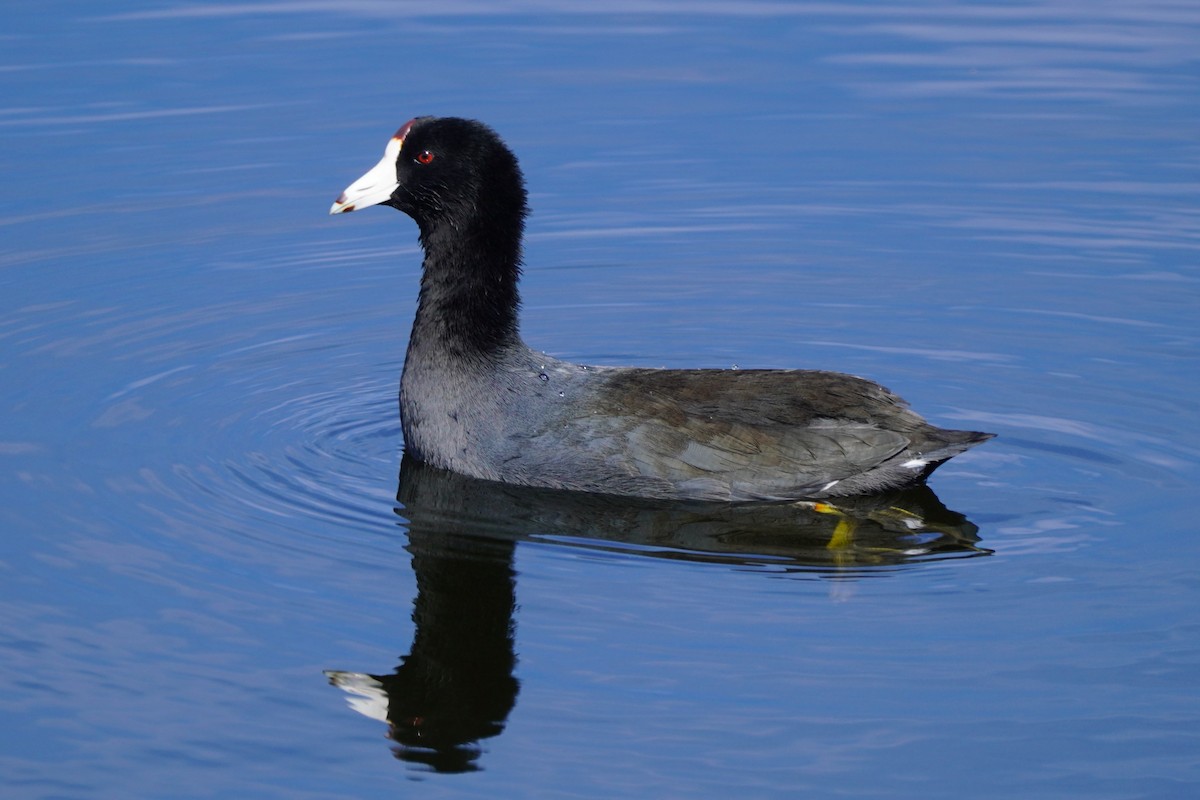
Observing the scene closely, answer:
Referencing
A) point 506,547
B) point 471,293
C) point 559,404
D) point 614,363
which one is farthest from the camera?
point 614,363

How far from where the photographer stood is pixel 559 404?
691 cm

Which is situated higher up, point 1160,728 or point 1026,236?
point 1026,236

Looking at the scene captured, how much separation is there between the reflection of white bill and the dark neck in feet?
6.97

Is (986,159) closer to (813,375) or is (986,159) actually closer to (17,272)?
(813,375)

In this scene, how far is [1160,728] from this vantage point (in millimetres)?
4895

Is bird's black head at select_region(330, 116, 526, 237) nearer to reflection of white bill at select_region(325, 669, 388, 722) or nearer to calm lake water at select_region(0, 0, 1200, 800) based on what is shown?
calm lake water at select_region(0, 0, 1200, 800)

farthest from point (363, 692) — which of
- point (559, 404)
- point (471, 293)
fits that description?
point (471, 293)

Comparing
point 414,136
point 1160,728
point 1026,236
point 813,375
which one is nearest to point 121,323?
point 414,136

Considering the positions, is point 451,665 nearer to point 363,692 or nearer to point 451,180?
point 363,692

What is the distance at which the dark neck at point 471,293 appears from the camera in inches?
283

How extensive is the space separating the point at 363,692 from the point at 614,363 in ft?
11.9

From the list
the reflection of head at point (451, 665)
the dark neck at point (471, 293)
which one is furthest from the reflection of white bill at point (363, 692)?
the dark neck at point (471, 293)

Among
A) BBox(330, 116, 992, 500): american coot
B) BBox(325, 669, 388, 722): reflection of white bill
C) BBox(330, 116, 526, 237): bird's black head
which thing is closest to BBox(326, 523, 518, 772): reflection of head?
BBox(325, 669, 388, 722): reflection of white bill

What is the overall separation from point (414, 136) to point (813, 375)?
6.36 feet
